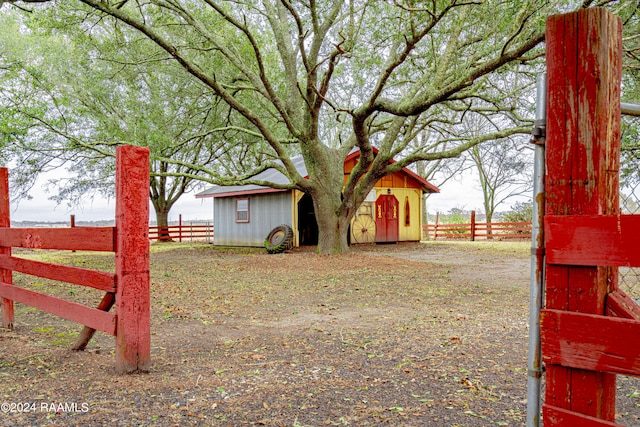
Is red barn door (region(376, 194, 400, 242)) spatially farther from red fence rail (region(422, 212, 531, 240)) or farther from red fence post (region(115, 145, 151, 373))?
red fence post (region(115, 145, 151, 373))

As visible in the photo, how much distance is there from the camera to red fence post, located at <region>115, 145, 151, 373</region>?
3.75 metres

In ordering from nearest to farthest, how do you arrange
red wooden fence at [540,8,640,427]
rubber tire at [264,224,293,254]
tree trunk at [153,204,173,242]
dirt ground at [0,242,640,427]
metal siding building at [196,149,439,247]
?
red wooden fence at [540,8,640,427] → dirt ground at [0,242,640,427] → rubber tire at [264,224,293,254] → metal siding building at [196,149,439,247] → tree trunk at [153,204,173,242]

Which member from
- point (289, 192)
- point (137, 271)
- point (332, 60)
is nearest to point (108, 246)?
point (137, 271)

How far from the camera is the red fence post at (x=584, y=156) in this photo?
1751mm

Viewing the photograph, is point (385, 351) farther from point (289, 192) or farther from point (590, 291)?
point (289, 192)

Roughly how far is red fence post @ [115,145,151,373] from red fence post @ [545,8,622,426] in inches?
124

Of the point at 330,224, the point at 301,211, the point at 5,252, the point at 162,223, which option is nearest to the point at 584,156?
the point at 5,252

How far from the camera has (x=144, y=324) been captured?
385 cm

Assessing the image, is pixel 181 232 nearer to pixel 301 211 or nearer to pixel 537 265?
pixel 301 211

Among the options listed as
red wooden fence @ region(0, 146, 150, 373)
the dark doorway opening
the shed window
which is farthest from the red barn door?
red wooden fence @ region(0, 146, 150, 373)

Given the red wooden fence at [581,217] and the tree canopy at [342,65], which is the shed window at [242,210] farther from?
the red wooden fence at [581,217]

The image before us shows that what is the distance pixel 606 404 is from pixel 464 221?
28241mm

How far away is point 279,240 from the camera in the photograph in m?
17.5

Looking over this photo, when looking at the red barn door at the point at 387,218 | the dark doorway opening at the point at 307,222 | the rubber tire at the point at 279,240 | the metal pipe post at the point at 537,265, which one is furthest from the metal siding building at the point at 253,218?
the metal pipe post at the point at 537,265
